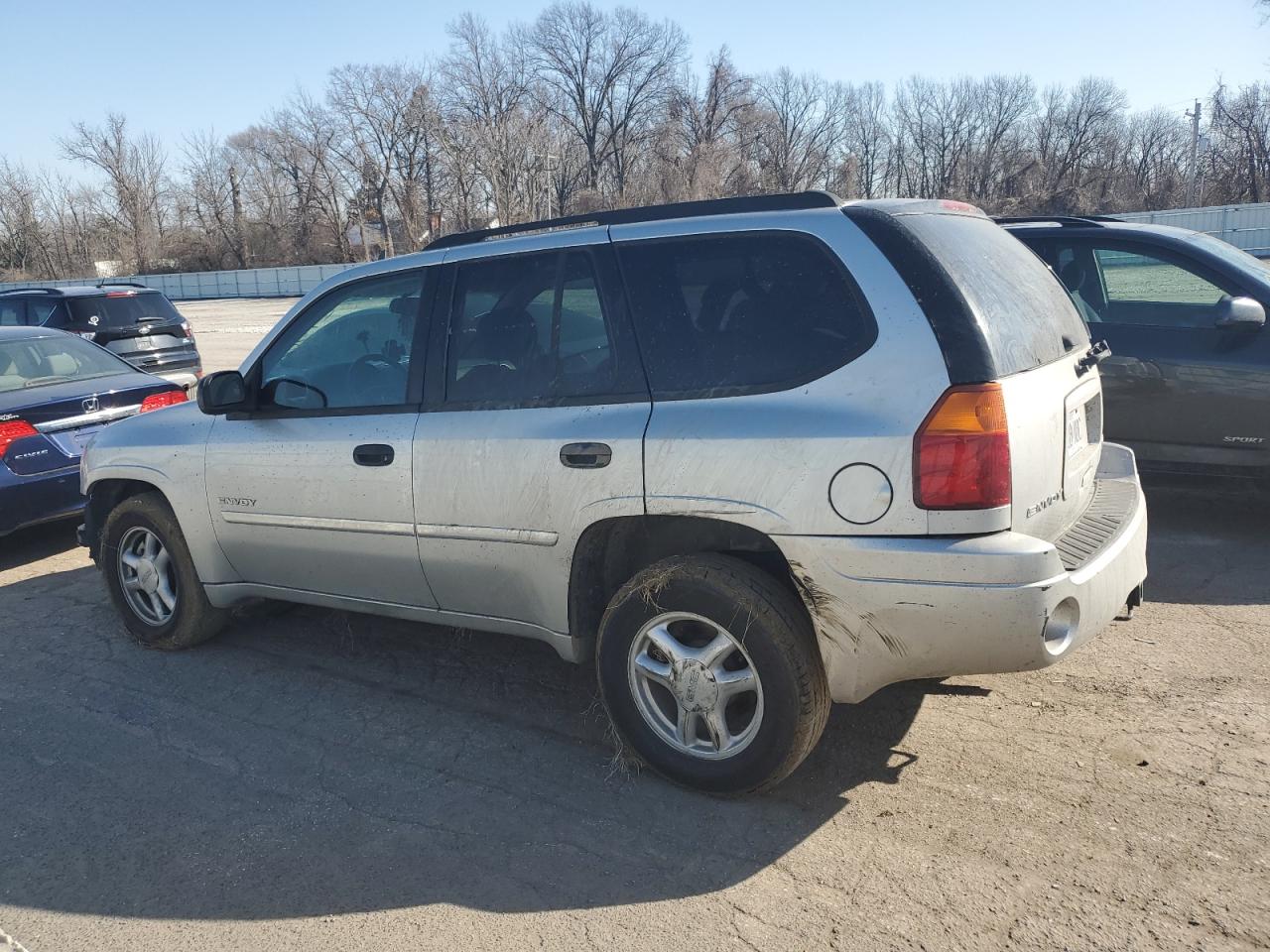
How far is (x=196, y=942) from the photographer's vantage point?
9.51ft

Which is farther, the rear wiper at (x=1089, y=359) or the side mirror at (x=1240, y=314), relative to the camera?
the side mirror at (x=1240, y=314)

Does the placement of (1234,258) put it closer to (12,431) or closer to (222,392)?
(222,392)

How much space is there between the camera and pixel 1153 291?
6453 mm

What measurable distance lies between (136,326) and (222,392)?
954 cm

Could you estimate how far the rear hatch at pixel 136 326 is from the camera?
40.8 feet

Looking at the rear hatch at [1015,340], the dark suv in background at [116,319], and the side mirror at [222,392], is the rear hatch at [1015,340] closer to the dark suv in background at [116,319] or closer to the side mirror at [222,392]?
the side mirror at [222,392]

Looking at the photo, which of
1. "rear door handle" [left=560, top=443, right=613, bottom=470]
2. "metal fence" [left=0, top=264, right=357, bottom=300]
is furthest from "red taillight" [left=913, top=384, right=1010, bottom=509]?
"metal fence" [left=0, top=264, right=357, bottom=300]

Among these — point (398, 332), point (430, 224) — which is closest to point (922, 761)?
point (398, 332)

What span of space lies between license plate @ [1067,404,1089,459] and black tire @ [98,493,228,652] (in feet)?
12.9

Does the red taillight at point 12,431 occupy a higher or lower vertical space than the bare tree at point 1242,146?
lower

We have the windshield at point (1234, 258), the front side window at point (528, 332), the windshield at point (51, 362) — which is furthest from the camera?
the windshield at point (51, 362)

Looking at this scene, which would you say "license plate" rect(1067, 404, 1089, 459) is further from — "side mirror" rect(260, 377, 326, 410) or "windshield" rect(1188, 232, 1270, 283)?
"windshield" rect(1188, 232, 1270, 283)

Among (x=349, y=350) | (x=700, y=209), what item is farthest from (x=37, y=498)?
(x=700, y=209)

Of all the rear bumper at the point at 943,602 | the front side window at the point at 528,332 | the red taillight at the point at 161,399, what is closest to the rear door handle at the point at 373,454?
the front side window at the point at 528,332
